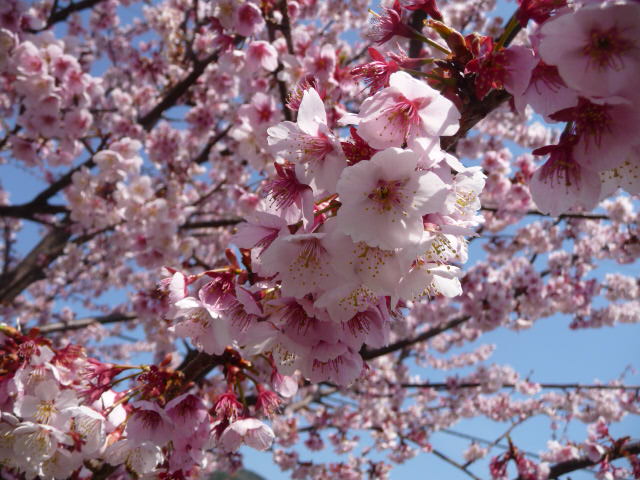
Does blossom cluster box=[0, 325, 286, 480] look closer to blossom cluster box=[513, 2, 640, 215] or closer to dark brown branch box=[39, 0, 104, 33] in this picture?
blossom cluster box=[513, 2, 640, 215]

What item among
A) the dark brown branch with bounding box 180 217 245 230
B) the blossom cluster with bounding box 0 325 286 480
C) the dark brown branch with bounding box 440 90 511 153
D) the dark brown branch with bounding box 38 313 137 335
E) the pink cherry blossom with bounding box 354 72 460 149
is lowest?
the dark brown branch with bounding box 38 313 137 335

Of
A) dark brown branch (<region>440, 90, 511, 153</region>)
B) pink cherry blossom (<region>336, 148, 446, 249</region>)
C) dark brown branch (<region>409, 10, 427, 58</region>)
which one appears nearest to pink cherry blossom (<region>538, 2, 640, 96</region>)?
dark brown branch (<region>440, 90, 511, 153</region>)

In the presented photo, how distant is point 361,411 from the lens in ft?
28.3

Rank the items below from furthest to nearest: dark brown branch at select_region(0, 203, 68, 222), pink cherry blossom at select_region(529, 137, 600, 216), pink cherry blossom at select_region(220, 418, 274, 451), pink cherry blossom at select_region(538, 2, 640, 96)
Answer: dark brown branch at select_region(0, 203, 68, 222), pink cherry blossom at select_region(220, 418, 274, 451), pink cherry blossom at select_region(529, 137, 600, 216), pink cherry blossom at select_region(538, 2, 640, 96)

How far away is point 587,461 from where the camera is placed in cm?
441

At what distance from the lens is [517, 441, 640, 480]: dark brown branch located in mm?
4418

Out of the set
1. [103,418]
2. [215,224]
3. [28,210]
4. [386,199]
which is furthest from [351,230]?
[28,210]

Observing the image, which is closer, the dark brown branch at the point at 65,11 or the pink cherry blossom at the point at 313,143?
the pink cherry blossom at the point at 313,143

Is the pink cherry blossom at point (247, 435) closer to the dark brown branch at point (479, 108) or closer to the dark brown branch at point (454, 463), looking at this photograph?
the dark brown branch at point (479, 108)

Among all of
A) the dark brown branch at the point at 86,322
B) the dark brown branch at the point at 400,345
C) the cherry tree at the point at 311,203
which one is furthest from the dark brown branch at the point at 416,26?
the dark brown branch at the point at 86,322

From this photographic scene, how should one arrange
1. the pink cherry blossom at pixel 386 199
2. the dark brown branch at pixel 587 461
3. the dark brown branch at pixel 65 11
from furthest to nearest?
the dark brown branch at pixel 65 11 → the dark brown branch at pixel 587 461 → the pink cherry blossom at pixel 386 199

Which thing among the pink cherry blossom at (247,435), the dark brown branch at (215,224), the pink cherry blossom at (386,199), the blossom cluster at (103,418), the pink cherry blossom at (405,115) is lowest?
the blossom cluster at (103,418)

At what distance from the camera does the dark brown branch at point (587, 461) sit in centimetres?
442

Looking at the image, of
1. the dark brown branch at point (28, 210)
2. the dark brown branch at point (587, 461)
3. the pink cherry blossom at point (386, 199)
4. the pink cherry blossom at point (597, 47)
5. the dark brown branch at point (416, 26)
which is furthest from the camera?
the dark brown branch at point (28, 210)
